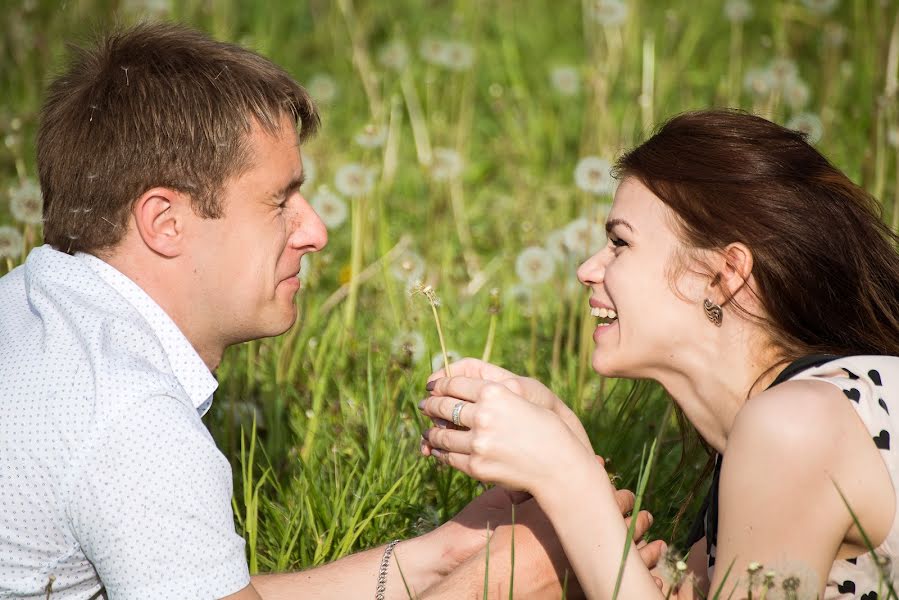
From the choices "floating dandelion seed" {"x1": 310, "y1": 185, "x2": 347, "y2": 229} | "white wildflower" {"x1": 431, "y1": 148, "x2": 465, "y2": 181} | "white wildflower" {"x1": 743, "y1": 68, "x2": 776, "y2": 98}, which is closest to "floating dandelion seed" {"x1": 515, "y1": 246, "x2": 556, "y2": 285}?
"floating dandelion seed" {"x1": 310, "y1": 185, "x2": 347, "y2": 229}

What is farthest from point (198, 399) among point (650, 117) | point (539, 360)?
point (650, 117)

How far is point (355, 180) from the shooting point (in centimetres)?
297

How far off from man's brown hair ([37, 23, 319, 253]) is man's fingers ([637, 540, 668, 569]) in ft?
2.77

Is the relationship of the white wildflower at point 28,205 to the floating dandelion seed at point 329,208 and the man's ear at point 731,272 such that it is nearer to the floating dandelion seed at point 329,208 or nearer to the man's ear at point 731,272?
the floating dandelion seed at point 329,208

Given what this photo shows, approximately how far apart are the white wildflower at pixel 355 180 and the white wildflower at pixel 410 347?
378mm

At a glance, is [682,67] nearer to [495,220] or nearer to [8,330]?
[495,220]

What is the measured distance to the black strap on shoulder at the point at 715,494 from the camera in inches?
68.3

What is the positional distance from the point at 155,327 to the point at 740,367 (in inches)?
35.1

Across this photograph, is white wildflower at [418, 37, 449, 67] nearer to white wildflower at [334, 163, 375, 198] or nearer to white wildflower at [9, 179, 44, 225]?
white wildflower at [334, 163, 375, 198]

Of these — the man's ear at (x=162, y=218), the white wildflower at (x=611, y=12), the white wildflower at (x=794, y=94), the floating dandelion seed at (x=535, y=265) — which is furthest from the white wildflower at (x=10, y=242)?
the white wildflower at (x=794, y=94)

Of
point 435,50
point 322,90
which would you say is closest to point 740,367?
point 435,50

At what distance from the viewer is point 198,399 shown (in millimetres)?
1761

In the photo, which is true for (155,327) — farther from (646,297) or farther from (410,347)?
(410,347)

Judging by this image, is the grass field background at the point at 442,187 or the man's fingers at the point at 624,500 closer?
the man's fingers at the point at 624,500
